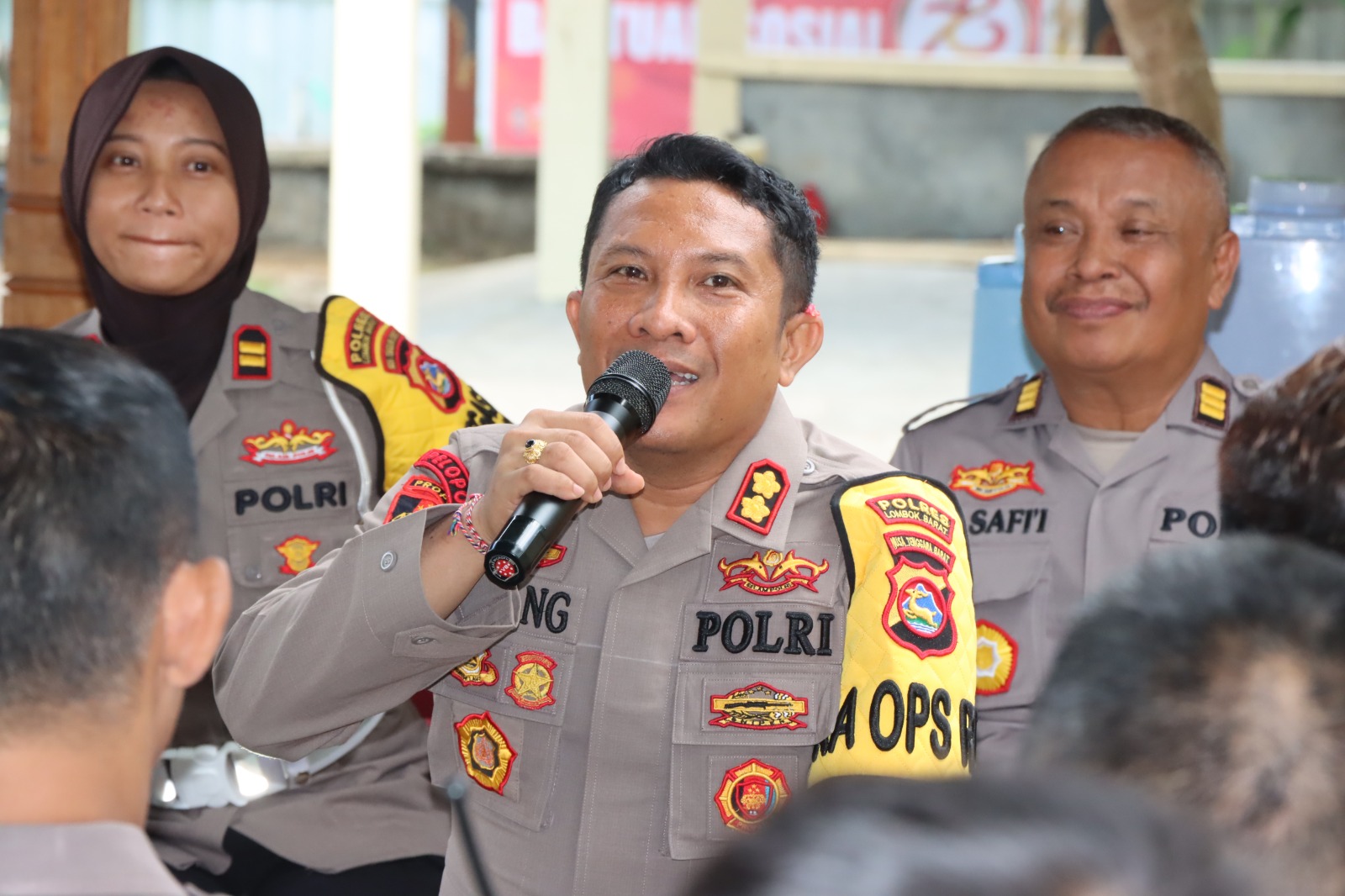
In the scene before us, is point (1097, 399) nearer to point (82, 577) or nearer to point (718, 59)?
point (82, 577)

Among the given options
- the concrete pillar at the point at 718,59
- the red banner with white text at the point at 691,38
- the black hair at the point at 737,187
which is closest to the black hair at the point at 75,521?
the black hair at the point at 737,187

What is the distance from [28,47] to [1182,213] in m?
2.46

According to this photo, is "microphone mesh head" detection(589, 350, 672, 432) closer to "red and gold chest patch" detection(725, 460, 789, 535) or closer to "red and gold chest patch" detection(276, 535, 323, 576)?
"red and gold chest patch" detection(725, 460, 789, 535)

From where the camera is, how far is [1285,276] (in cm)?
346

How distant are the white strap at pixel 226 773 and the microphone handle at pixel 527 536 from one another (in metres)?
1.02

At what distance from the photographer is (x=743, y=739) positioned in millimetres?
1829

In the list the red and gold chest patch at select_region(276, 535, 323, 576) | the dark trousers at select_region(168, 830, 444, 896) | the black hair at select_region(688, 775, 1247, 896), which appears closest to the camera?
the black hair at select_region(688, 775, 1247, 896)

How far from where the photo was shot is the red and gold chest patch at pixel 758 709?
1838 mm

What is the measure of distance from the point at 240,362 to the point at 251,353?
27 mm

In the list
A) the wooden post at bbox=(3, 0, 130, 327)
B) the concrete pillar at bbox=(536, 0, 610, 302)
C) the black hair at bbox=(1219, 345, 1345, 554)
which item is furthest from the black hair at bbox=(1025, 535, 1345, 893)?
the concrete pillar at bbox=(536, 0, 610, 302)

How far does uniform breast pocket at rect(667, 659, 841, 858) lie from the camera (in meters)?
1.82

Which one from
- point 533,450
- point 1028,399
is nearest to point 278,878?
point 533,450

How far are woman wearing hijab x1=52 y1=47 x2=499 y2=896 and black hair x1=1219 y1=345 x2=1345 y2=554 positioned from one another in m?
1.60

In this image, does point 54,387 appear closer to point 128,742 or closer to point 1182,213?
point 128,742
